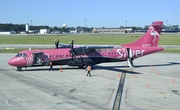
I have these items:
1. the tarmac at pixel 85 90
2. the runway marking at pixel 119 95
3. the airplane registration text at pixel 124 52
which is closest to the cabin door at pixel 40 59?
the tarmac at pixel 85 90

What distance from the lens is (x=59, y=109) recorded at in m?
16.4

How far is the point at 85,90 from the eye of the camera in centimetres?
2206

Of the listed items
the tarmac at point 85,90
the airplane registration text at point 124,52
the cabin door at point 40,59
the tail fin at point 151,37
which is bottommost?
the tarmac at point 85,90

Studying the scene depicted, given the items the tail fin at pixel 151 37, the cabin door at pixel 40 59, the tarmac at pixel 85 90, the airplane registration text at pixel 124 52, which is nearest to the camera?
the tarmac at pixel 85 90

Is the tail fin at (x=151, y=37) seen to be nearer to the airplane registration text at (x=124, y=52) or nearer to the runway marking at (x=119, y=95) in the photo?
the airplane registration text at (x=124, y=52)

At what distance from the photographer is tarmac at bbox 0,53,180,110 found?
57.1 ft

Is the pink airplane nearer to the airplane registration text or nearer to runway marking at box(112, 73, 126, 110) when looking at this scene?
the airplane registration text

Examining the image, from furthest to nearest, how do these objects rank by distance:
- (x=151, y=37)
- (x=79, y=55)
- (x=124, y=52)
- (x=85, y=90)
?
(x=151, y=37) → (x=124, y=52) → (x=79, y=55) → (x=85, y=90)

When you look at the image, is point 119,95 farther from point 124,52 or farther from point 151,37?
point 151,37

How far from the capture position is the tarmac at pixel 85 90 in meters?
17.4

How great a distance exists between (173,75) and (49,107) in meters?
17.7

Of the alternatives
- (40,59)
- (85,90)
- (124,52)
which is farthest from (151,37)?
(85,90)

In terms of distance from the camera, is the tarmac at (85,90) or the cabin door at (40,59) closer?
the tarmac at (85,90)

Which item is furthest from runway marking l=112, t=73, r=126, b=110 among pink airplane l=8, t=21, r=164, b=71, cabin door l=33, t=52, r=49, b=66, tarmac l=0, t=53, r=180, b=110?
cabin door l=33, t=52, r=49, b=66
